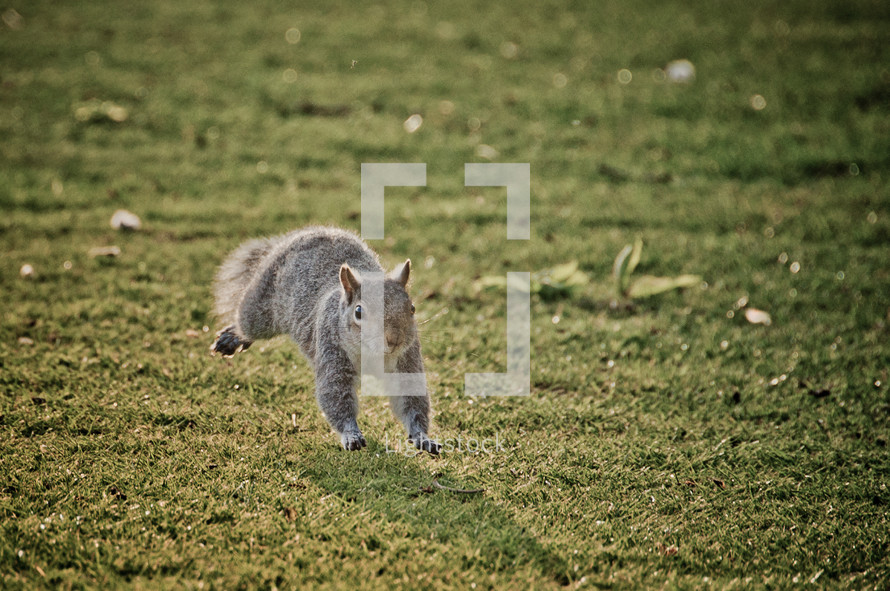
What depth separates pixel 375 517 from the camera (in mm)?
3154

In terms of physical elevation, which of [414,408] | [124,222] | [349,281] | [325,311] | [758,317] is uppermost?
[124,222]

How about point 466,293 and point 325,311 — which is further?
point 466,293

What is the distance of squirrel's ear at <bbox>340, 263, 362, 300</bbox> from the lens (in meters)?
3.50

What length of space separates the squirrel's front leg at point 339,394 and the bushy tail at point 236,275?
1142 millimetres

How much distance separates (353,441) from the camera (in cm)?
349

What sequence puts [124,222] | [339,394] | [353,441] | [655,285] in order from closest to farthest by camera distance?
1. [353,441]
2. [339,394]
3. [655,285]
4. [124,222]

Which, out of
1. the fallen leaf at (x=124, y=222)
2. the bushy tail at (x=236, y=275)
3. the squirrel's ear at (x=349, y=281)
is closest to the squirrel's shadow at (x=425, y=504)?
the squirrel's ear at (x=349, y=281)

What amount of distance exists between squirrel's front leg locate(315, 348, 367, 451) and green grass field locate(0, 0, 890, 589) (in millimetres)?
158

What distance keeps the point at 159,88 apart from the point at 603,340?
596 cm

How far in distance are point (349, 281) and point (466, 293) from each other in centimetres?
198

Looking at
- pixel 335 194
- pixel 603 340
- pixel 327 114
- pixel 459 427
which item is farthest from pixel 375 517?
pixel 327 114

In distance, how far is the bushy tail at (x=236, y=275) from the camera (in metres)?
4.63

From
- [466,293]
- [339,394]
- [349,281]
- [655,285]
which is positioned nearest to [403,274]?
[349,281]

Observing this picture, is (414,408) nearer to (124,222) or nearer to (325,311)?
(325,311)
